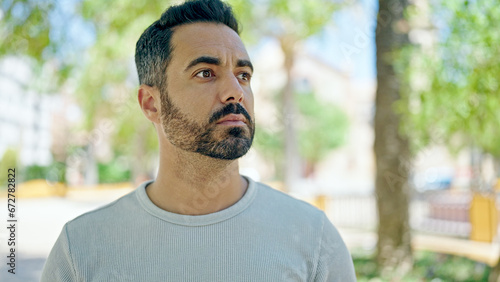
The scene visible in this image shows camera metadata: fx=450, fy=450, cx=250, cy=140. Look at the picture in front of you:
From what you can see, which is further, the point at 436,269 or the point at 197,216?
the point at 436,269

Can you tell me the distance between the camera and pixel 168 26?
1.72 metres

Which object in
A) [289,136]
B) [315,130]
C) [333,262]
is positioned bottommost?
[315,130]

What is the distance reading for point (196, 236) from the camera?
4.92 ft

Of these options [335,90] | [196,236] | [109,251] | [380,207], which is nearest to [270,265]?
[196,236]

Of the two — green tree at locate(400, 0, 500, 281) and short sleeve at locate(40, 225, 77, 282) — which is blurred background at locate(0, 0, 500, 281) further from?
short sleeve at locate(40, 225, 77, 282)

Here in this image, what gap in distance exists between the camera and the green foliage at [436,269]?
5488mm

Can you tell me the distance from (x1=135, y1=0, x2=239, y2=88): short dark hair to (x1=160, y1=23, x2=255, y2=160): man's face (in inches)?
1.3

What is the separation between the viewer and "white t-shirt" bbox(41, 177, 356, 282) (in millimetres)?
1446

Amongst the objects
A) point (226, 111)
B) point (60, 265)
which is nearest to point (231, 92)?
point (226, 111)

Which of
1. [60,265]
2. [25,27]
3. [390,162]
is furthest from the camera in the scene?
[390,162]

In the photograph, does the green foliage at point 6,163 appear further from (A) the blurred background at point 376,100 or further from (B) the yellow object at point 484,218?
(B) the yellow object at point 484,218

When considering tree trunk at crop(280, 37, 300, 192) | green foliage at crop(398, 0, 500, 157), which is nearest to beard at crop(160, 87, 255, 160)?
green foliage at crop(398, 0, 500, 157)

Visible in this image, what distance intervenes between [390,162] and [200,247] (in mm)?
4293

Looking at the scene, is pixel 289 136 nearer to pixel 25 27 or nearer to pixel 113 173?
pixel 25 27
